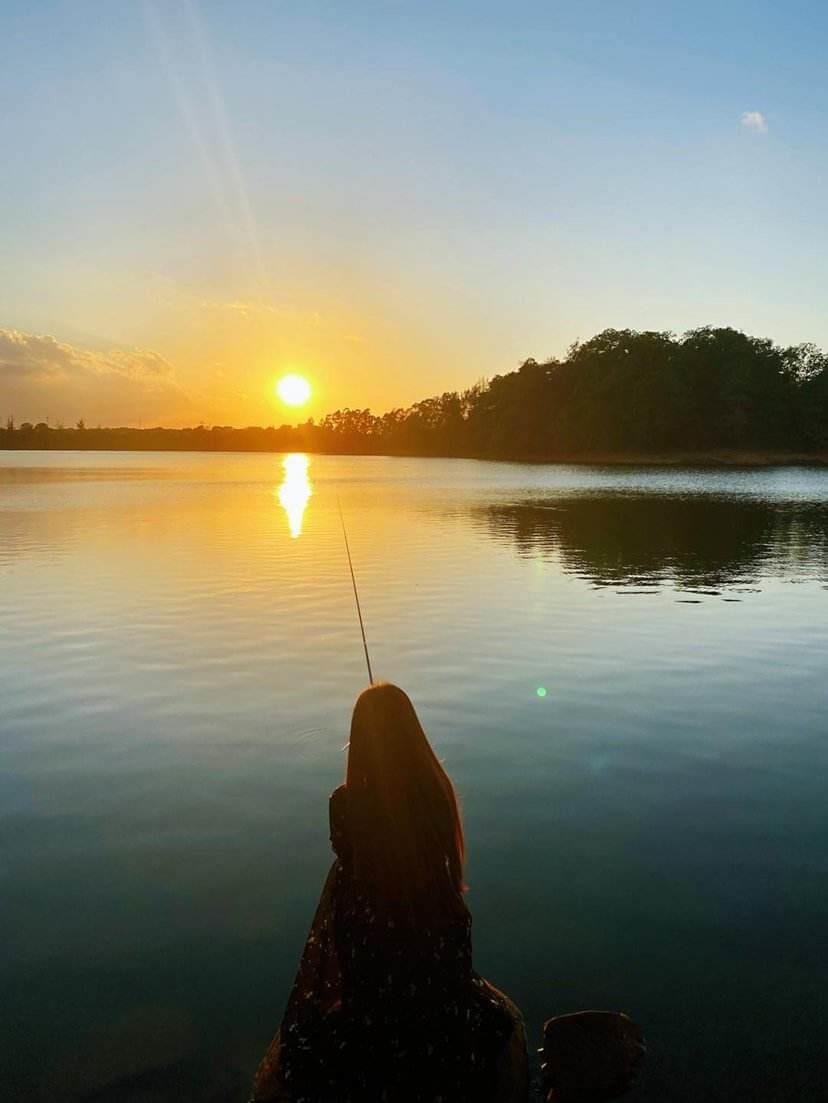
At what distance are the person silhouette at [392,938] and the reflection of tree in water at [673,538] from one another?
22081 mm

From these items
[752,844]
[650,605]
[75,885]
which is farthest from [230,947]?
[650,605]

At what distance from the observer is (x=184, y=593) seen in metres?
23.8

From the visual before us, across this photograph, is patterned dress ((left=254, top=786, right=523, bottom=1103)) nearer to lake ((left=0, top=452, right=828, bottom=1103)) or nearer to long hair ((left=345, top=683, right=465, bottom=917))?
long hair ((left=345, top=683, right=465, bottom=917))

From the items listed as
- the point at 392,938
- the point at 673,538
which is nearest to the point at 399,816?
the point at 392,938

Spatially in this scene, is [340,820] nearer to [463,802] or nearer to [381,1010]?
[381,1010]

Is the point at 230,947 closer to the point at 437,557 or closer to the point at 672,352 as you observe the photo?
the point at 437,557

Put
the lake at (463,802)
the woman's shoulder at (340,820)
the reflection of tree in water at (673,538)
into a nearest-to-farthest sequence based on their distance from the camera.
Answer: the woman's shoulder at (340,820), the lake at (463,802), the reflection of tree in water at (673,538)

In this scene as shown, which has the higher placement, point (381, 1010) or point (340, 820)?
point (340, 820)

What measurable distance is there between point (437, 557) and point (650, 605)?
1103 centimetres

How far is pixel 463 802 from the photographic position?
1010 cm

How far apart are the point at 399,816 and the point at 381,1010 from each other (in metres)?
0.94

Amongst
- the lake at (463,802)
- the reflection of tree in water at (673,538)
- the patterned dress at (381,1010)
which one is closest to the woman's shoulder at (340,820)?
the patterned dress at (381,1010)

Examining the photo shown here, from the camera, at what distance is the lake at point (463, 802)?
6.29m

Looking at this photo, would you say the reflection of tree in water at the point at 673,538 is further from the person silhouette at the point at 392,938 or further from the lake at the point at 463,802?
the person silhouette at the point at 392,938
